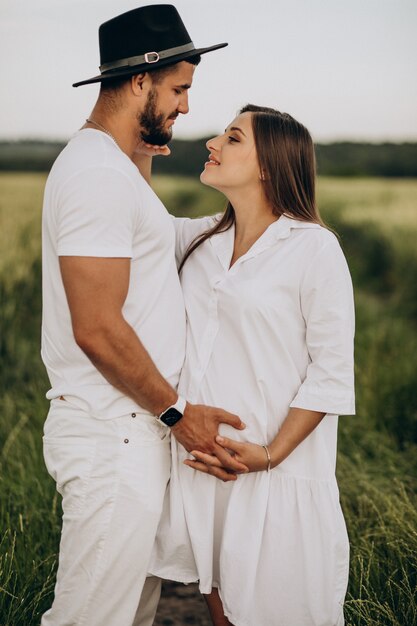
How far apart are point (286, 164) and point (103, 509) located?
4.31 ft

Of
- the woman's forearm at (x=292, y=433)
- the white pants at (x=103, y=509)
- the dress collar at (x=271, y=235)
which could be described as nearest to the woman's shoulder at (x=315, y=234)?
the dress collar at (x=271, y=235)

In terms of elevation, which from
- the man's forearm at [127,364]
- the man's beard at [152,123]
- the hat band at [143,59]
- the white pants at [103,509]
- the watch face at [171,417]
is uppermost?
the hat band at [143,59]

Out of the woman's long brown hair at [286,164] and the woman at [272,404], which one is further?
the woman's long brown hair at [286,164]

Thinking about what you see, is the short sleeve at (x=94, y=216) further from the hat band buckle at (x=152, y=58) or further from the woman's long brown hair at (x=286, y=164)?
the woman's long brown hair at (x=286, y=164)

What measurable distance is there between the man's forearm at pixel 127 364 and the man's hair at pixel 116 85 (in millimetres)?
781

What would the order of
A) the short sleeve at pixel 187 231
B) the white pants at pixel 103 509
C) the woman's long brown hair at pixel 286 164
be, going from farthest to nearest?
the short sleeve at pixel 187 231
the woman's long brown hair at pixel 286 164
the white pants at pixel 103 509

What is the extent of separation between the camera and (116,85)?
2.45 m

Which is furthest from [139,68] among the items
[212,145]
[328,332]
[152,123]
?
[328,332]

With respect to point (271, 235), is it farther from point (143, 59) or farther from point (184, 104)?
point (143, 59)

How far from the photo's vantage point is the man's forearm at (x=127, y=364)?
2.16 metres

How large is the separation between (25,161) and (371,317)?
53416mm

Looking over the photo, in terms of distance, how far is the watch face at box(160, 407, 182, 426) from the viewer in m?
2.29

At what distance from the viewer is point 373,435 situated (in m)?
4.84

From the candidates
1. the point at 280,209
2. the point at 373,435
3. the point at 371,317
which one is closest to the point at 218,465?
the point at 280,209
